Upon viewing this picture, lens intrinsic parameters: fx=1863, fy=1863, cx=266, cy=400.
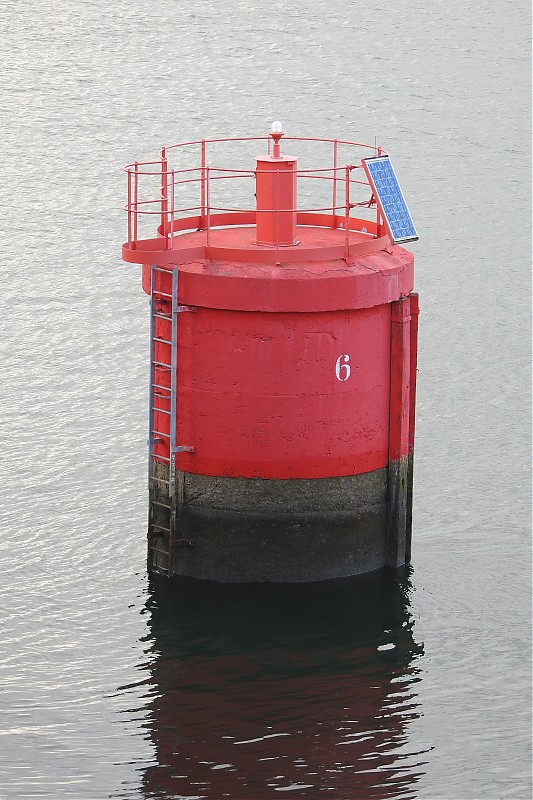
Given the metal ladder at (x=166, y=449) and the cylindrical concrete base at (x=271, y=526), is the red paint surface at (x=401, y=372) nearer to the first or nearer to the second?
the cylindrical concrete base at (x=271, y=526)

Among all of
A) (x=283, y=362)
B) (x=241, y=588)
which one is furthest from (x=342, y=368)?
(x=241, y=588)

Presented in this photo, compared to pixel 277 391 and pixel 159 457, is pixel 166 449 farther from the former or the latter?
pixel 277 391

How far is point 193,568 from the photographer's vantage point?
2331 cm

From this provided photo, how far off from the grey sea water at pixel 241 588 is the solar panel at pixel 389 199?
4.32 meters

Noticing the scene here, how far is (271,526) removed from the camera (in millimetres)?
22719

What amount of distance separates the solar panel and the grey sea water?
4319 millimetres

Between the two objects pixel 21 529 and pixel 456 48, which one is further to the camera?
pixel 456 48

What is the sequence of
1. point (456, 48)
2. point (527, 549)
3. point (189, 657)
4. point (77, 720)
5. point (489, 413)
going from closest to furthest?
1. point (77, 720)
2. point (189, 657)
3. point (527, 549)
4. point (489, 413)
5. point (456, 48)

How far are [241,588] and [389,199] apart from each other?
521 centimetres

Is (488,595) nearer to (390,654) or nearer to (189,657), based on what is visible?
(390,654)

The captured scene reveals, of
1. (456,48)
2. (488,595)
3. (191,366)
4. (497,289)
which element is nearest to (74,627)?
(191,366)

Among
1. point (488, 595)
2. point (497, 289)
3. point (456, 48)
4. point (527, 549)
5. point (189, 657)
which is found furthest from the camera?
point (456, 48)

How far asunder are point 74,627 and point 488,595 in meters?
5.17

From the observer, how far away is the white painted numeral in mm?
22344
